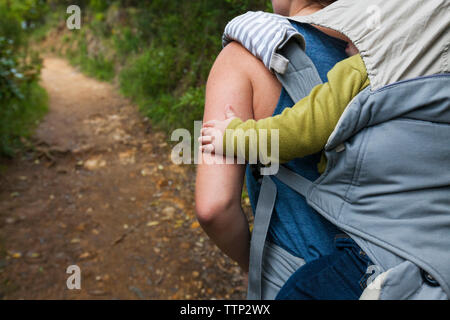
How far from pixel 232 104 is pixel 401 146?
49cm

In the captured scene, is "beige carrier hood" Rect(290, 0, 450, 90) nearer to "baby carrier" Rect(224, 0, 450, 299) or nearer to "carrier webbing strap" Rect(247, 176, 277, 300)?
"baby carrier" Rect(224, 0, 450, 299)

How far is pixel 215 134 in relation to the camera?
1051 mm

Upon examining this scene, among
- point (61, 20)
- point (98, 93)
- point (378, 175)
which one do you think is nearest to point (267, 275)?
point (378, 175)

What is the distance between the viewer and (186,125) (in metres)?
4.67

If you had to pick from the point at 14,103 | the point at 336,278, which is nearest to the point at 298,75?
the point at 336,278

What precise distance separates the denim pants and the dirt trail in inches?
79.1

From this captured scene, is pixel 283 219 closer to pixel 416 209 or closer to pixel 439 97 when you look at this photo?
pixel 416 209

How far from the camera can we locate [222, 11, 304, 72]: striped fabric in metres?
0.96

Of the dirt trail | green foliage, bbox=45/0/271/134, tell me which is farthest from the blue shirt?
the dirt trail

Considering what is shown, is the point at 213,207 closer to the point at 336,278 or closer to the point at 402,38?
the point at 336,278

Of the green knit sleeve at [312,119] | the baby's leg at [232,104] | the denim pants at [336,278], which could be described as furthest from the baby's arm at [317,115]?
the denim pants at [336,278]

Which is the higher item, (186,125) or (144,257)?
(186,125)

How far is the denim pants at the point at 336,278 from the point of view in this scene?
0.92m

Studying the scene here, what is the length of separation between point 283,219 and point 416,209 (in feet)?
1.27
